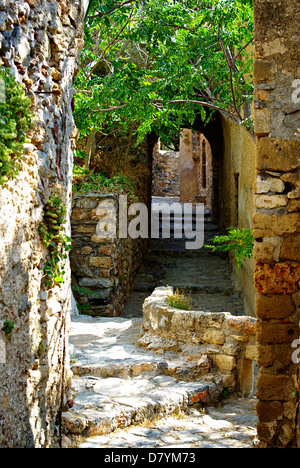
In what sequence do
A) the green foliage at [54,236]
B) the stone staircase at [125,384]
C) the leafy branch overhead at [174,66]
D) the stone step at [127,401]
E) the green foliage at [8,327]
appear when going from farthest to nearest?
the leafy branch overhead at [174,66]
the stone staircase at [125,384]
the stone step at [127,401]
the green foliage at [54,236]
the green foliage at [8,327]

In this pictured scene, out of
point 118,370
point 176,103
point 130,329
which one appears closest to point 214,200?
point 176,103

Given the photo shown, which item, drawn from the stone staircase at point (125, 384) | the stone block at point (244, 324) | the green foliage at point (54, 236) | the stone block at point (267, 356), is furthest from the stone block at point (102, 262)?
the stone block at point (267, 356)

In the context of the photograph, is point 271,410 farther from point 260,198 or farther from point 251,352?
point 251,352

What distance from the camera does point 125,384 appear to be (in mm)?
5078

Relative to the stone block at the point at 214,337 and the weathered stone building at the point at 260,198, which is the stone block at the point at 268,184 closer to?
the weathered stone building at the point at 260,198

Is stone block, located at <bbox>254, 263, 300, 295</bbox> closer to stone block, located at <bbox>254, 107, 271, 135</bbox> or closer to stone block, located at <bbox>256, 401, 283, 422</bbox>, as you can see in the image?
stone block, located at <bbox>256, 401, 283, 422</bbox>

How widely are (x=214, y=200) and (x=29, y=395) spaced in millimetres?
14213

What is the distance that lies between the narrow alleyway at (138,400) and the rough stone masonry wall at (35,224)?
0.45m

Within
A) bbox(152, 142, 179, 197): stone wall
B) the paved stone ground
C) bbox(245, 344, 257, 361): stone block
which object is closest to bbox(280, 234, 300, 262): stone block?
the paved stone ground

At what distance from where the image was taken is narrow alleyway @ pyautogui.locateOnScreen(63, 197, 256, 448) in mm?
3928

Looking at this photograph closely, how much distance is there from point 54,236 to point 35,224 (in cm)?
31

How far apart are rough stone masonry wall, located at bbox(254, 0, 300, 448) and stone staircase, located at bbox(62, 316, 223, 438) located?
1130mm

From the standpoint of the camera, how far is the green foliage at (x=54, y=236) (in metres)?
3.36

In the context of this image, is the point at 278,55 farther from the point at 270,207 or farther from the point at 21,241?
the point at 21,241
